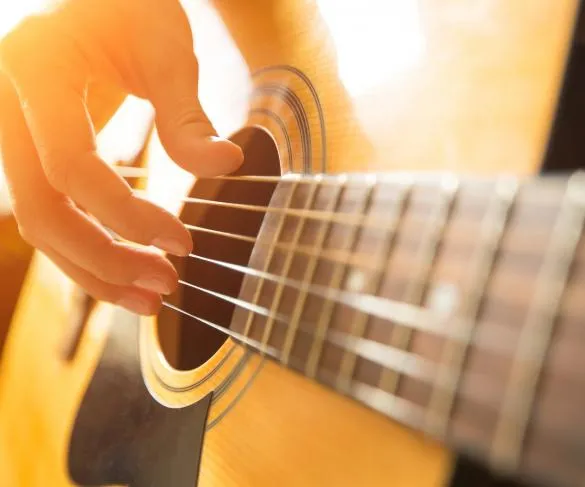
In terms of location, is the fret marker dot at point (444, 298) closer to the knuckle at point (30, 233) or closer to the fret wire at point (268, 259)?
the fret wire at point (268, 259)

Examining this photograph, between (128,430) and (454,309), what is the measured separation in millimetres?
497

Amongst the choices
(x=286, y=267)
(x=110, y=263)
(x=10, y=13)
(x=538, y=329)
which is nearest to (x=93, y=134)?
(x=110, y=263)

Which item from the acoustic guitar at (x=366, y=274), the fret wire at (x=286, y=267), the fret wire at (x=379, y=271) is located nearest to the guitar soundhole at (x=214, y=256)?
the acoustic guitar at (x=366, y=274)

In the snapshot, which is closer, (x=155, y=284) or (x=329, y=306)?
(x=329, y=306)

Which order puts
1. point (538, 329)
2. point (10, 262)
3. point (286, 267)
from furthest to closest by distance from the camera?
1. point (10, 262)
2. point (286, 267)
3. point (538, 329)

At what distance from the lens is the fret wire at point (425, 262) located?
41cm

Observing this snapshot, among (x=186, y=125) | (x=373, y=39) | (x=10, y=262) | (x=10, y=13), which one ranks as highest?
(x=10, y=13)

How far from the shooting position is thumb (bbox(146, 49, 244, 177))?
2.07 ft

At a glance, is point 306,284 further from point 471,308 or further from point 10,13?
point 10,13

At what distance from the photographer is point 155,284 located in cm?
72

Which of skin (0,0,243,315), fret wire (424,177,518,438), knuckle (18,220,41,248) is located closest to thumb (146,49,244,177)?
skin (0,0,243,315)

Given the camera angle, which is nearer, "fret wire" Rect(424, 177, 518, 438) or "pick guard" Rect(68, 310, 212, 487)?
"fret wire" Rect(424, 177, 518, 438)

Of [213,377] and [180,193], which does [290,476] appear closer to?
[213,377]

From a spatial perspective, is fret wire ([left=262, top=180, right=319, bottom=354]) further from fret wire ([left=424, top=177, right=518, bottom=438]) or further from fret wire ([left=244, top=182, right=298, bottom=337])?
fret wire ([left=424, top=177, right=518, bottom=438])
